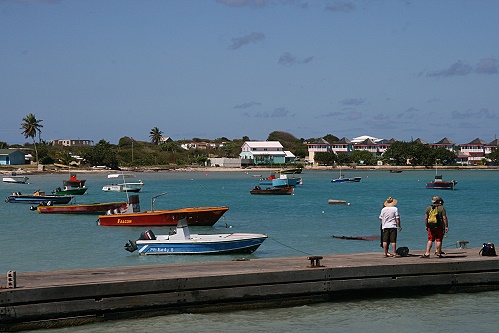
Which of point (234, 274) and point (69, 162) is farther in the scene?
point (69, 162)

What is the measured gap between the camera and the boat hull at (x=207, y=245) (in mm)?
28808

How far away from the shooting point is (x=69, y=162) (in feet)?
629

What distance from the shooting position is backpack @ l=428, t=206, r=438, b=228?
19.5 m

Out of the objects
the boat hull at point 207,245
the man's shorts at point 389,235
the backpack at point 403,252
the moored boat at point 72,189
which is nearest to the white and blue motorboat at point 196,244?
the boat hull at point 207,245

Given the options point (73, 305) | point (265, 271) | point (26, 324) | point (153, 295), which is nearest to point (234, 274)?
point (265, 271)

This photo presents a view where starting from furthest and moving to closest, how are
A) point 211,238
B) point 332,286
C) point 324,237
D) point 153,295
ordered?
point 324,237 < point 211,238 < point 332,286 < point 153,295

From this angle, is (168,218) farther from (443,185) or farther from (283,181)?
(443,185)

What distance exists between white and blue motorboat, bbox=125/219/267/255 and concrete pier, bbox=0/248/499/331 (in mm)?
8464

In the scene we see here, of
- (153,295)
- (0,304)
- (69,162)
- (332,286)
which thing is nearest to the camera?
(0,304)

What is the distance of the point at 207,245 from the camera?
2898cm

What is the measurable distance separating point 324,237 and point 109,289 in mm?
24559

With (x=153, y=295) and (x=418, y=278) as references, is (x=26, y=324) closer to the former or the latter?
(x=153, y=295)

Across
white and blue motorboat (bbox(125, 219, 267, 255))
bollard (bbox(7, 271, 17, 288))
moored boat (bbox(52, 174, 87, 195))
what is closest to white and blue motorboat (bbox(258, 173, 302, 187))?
moored boat (bbox(52, 174, 87, 195))

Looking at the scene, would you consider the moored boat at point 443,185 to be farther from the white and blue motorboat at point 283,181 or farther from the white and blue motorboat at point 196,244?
the white and blue motorboat at point 196,244
